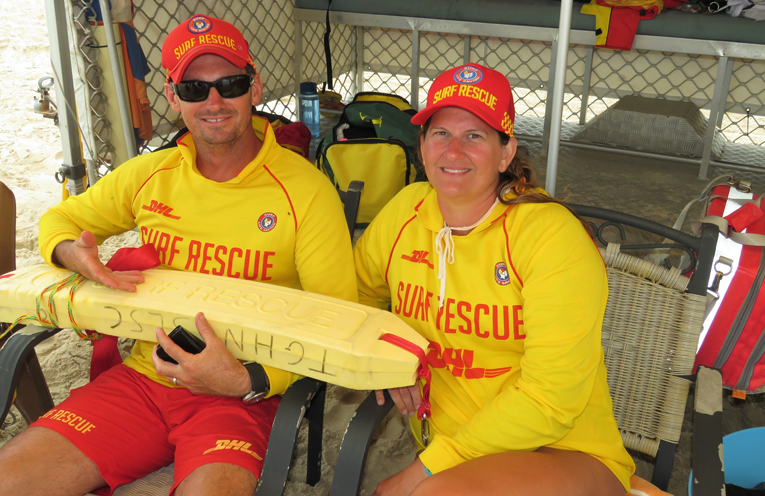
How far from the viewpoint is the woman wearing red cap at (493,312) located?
0.97 metres

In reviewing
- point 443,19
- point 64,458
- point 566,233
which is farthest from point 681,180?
point 64,458

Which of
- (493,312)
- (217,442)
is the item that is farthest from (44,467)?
(493,312)

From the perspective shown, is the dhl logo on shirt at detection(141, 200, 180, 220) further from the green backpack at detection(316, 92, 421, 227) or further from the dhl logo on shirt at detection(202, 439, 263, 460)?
the green backpack at detection(316, 92, 421, 227)

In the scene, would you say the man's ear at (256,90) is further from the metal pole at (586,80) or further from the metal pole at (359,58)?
the metal pole at (359,58)

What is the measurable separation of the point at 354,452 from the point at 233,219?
564 mm

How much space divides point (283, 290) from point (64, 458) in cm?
49

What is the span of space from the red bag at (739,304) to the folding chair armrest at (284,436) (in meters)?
0.91

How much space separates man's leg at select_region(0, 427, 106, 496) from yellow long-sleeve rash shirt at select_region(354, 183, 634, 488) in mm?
620

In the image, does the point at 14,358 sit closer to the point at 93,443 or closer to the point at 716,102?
the point at 93,443

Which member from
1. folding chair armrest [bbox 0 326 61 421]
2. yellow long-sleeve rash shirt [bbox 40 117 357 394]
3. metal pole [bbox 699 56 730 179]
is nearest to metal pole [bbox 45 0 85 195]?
yellow long-sleeve rash shirt [bbox 40 117 357 394]

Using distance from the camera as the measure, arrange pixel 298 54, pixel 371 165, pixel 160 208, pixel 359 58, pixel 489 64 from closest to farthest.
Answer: pixel 160 208
pixel 371 165
pixel 298 54
pixel 489 64
pixel 359 58

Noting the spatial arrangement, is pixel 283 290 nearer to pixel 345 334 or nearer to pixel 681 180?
pixel 345 334

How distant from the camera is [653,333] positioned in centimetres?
118

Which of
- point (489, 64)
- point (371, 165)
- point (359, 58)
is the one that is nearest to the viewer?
point (371, 165)
